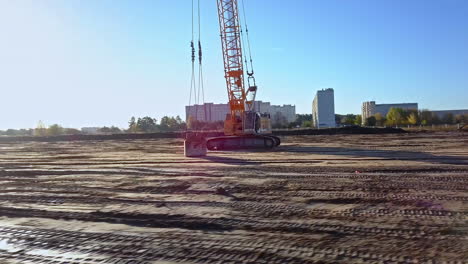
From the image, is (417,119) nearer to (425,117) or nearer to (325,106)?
(425,117)

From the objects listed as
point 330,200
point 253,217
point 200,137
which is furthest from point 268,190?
point 200,137

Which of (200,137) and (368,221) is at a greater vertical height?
(200,137)

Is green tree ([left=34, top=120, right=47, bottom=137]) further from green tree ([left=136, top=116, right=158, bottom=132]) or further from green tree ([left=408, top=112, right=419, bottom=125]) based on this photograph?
green tree ([left=408, top=112, right=419, bottom=125])

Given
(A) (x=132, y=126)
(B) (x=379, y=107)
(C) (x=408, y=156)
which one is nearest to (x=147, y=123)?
(A) (x=132, y=126)

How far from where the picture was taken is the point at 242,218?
6836 millimetres

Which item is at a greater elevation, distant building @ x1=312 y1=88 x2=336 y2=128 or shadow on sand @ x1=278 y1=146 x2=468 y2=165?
distant building @ x1=312 y1=88 x2=336 y2=128

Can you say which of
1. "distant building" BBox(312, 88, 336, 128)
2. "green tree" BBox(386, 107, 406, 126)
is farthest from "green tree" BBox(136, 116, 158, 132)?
"green tree" BBox(386, 107, 406, 126)

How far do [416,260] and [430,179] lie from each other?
20.3 feet

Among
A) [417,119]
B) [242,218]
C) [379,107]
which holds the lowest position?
[242,218]

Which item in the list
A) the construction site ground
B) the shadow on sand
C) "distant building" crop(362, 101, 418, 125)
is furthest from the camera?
"distant building" crop(362, 101, 418, 125)

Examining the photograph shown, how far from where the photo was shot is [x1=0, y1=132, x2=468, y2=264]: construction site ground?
5133mm

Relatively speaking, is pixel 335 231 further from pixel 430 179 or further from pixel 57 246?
pixel 430 179

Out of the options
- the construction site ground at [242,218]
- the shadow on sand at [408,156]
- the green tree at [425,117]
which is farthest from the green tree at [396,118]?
the construction site ground at [242,218]

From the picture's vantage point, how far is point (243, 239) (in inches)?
223
